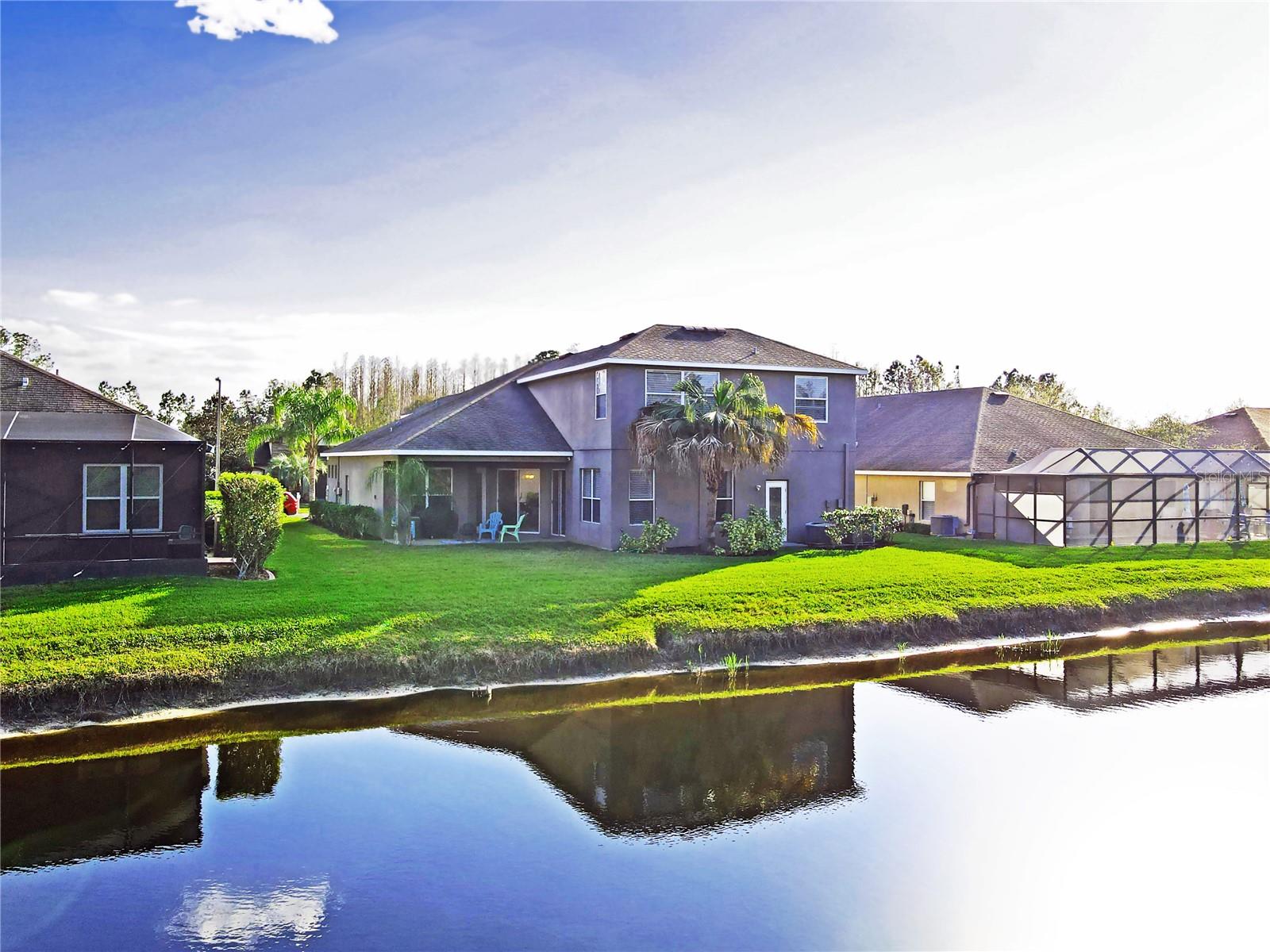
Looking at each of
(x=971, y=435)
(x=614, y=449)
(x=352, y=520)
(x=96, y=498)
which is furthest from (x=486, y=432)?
(x=971, y=435)

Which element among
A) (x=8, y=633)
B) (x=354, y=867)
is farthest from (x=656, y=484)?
(x=354, y=867)

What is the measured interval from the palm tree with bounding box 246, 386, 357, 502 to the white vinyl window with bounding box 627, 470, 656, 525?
2207 centimetres

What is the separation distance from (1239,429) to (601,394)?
31073mm

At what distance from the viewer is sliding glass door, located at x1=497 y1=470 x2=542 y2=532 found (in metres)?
A: 26.4

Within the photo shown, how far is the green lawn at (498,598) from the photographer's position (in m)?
12.8

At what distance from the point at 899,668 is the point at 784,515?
9.74 m

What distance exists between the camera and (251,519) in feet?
58.4

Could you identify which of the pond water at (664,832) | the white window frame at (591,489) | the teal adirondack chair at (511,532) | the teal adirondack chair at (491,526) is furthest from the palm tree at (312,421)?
the pond water at (664,832)

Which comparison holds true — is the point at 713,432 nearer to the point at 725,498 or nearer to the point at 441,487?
the point at 725,498

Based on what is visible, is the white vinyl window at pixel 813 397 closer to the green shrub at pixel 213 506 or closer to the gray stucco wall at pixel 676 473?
the gray stucco wall at pixel 676 473

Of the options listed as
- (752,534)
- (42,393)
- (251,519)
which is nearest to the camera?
(251,519)

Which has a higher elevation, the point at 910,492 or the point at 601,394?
the point at 601,394

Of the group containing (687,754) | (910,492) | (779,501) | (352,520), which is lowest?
(687,754)

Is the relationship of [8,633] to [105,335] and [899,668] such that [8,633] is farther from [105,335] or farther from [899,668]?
[105,335]
